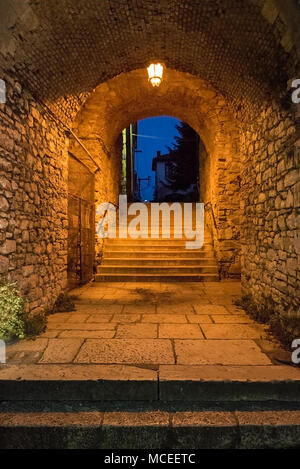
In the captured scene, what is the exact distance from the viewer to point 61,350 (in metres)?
2.74

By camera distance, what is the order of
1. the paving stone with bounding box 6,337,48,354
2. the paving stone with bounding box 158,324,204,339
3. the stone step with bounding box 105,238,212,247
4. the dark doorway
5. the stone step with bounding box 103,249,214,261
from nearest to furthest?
the paving stone with bounding box 6,337,48,354, the paving stone with bounding box 158,324,204,339, the dark doorway, the stone step with bounding box 103,249,214,261, the stone step with bounding box 105,238,212,247

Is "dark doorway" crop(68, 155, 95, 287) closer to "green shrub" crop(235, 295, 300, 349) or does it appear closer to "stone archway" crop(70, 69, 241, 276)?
"stone archway" crop(70, 69, 241, 276)

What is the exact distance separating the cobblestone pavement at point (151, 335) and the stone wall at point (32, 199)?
0.65 m

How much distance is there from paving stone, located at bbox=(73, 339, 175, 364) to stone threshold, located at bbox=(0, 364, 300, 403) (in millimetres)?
272

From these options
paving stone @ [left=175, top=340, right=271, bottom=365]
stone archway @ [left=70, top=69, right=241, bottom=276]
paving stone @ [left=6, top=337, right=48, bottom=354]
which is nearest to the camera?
paving stone @ [left=175, top=340, right=271, bottom=365]

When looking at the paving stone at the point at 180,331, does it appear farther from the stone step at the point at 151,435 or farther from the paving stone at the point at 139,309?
the stone step at the point at 151,435

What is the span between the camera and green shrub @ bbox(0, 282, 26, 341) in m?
2.83

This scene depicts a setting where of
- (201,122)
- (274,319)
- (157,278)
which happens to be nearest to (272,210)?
(274,319)

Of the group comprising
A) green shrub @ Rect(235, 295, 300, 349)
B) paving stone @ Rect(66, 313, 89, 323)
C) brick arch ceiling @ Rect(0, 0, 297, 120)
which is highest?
brick arch ceiling @ Rect(0, 0, 297, 120)

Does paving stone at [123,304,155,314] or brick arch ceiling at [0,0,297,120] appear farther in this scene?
paving stone at [123,304,155,314]

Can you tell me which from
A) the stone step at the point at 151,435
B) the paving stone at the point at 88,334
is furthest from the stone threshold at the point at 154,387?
the paving stone at the point at 88,334

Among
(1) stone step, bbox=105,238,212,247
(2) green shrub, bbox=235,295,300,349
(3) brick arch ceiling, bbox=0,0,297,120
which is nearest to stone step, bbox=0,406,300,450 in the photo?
(2) green shrub, bbox=235,295,300,349

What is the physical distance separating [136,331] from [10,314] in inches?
55.1

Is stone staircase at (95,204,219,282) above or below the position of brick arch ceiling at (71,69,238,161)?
below
